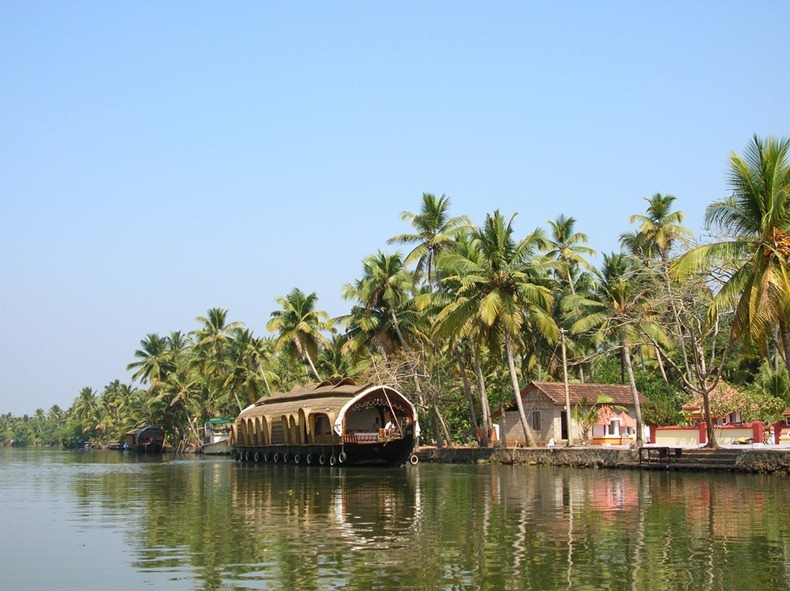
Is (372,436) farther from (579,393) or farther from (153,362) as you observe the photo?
(153,362)

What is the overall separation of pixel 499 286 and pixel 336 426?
9.72 meters

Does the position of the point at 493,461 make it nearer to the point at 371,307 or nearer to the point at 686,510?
the point at 371,307

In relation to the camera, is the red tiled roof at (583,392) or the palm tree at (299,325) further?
the palm tree at (299,325)

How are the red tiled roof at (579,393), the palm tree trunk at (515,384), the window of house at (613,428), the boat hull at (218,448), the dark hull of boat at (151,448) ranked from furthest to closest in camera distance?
the dark hull of boat at (151,448) → the boat hull at (218,448) → the window of house at (613,428) → the red tiled roof at (579,393) → the palm tree trunk at (515,384)

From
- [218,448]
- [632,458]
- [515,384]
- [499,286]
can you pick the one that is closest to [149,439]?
[218,448]

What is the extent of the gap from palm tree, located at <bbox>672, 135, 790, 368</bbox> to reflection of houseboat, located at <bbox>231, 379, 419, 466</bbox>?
58.6 feet

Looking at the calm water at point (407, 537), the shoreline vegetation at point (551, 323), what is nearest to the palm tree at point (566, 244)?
the shoreline vegetation at point (551, 323)

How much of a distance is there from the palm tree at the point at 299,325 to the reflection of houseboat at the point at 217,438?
17.4m

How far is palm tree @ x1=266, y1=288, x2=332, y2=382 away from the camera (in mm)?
57094

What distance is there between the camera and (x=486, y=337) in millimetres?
40938

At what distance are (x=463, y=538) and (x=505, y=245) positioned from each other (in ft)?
85.1

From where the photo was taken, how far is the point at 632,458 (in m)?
34.9

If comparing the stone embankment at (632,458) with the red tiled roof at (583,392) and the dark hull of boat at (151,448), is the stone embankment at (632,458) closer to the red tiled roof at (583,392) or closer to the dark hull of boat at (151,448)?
the red tiled roof at (583,392)

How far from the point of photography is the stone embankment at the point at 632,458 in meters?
29.3
